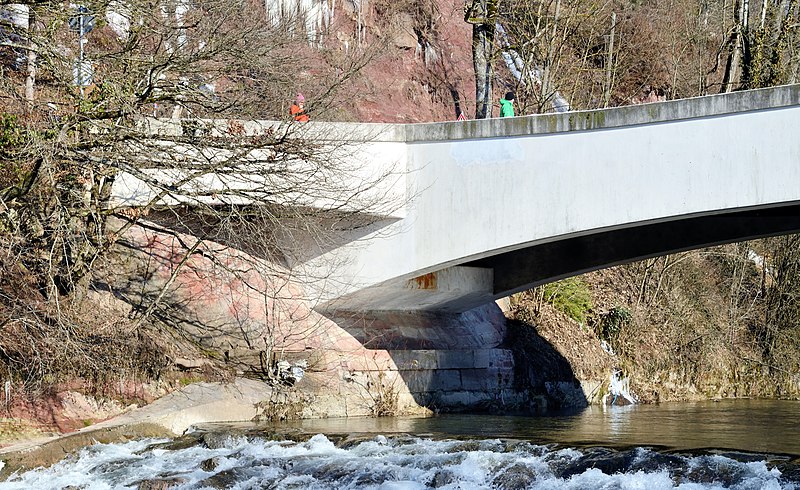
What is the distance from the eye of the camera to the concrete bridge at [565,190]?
13.5 meters

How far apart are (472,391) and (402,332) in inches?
78.4

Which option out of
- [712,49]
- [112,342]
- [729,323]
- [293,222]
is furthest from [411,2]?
[112,342]

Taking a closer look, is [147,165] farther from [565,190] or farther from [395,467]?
[565,190]

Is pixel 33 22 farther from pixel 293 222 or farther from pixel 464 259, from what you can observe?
pixel 464 259

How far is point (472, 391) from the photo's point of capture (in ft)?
65.6

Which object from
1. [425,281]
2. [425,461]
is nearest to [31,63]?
[425,281]

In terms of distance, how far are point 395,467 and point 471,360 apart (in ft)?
29.4

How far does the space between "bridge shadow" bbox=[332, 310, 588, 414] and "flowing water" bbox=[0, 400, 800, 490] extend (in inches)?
133

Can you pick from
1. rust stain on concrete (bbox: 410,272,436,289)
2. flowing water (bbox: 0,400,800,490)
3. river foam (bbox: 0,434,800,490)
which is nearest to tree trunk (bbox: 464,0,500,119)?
rust stain on concrete (bbox: 410,272,436,289)

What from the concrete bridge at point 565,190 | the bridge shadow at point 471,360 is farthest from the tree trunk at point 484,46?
the concrete bridge at point 565,190

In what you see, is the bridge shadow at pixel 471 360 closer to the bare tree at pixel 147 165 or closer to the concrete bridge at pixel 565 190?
the concrete bridge at pixel 565 190

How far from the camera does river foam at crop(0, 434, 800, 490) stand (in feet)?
33.2

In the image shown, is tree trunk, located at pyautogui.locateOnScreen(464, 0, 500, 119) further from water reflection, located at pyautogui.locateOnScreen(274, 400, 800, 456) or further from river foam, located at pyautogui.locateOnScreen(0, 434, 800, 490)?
river foam, located at pyautogui.locateOnScreen(0, 434, 800, 490)

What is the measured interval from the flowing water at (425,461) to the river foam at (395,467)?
1 centimetres
